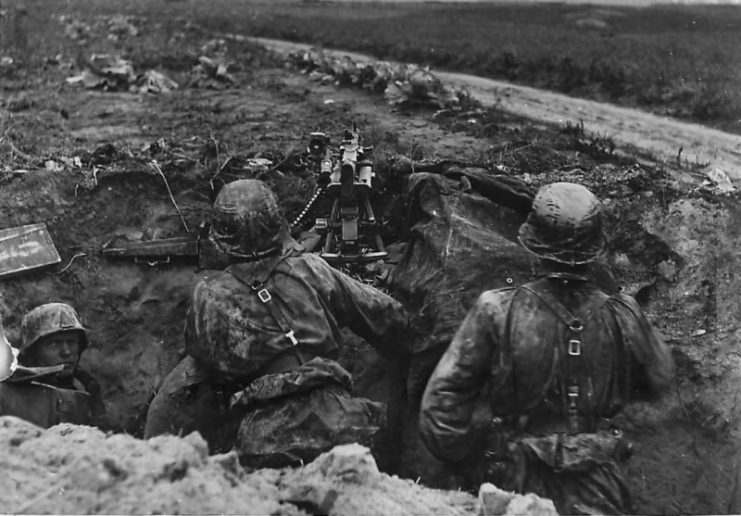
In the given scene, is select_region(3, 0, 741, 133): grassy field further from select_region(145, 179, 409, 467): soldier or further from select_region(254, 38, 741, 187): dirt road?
select_region(145, 179, 409, 467): soldier

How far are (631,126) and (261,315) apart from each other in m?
5.68

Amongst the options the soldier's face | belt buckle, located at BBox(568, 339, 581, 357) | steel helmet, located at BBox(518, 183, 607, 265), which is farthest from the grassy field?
the soldier's face

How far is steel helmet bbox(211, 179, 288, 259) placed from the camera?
5.23 m

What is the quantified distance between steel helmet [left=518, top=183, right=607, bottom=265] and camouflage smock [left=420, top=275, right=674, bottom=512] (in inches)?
5.0

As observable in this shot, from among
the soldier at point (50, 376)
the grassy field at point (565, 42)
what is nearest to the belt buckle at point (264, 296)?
the soldier at point (50, 376)

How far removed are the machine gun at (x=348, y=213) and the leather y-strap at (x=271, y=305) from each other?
164 centimetres

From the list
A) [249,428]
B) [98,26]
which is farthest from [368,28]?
[98,26]

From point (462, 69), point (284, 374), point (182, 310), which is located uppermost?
point (462, 69)

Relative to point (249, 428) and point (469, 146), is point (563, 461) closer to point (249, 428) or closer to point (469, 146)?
point (249, 428)

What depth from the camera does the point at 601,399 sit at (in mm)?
4664

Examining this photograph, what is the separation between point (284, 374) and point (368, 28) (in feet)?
17.6

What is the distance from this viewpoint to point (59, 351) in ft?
20.5

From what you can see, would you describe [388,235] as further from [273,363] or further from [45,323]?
[45,323]

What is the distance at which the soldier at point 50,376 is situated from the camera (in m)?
5.71
